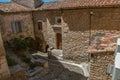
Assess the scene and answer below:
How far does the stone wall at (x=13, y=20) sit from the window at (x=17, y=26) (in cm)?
32

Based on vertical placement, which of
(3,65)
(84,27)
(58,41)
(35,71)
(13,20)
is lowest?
(35,71)

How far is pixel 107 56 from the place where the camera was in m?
4.20

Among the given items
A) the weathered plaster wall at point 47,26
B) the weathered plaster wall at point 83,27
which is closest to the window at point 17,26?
the weathered plaster wall at point 47,26

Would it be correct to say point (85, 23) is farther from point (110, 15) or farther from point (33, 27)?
point (33, 27)

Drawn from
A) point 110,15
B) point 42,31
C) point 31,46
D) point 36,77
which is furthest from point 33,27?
point 110,15

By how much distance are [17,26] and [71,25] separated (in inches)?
242

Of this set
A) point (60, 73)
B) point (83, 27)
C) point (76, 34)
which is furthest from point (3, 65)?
point (83, 27)

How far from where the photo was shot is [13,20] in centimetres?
1338

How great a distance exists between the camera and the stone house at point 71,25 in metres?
8.74

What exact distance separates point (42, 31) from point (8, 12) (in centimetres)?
408

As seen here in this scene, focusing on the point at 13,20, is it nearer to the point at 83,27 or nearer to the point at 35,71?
the point at 35,71

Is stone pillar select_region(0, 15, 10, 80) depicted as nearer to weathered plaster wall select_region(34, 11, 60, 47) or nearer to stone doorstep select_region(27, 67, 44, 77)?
stone doorstep select_region(27, 67, 44, 77)

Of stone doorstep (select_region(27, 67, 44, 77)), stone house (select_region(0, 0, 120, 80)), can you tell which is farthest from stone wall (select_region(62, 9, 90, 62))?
stone doorstep (select_region(27, 67, 44, 77))

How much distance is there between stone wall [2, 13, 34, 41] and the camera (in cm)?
1274
